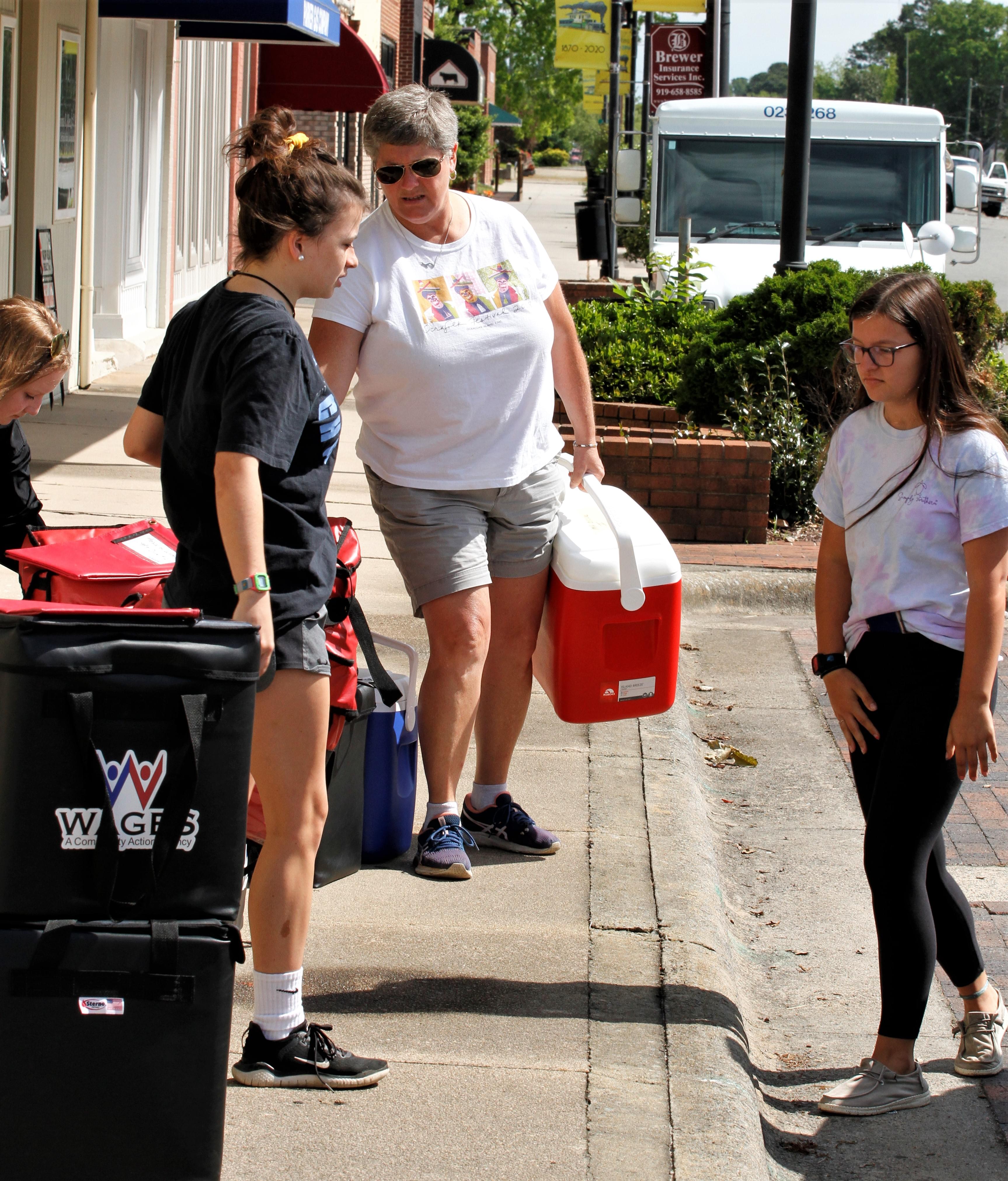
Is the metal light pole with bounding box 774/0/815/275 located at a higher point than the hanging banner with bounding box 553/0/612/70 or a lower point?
lower

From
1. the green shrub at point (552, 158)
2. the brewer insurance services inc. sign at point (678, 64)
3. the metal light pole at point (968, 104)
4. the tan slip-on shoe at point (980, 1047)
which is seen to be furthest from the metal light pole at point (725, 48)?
the metal light pole at point (968, 104)

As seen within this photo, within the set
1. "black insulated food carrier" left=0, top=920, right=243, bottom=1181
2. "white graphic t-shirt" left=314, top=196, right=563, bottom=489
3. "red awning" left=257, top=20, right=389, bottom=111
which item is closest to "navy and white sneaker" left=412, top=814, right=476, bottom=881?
"white graphic t-shirt" left=314, top=196, right=563, bottom=489

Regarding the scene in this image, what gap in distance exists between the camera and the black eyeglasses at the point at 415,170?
364cm

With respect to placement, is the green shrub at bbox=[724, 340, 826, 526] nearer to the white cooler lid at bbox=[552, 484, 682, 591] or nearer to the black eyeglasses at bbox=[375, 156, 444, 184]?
the white cooler lid at bbox=[552, 484, 682, 591]

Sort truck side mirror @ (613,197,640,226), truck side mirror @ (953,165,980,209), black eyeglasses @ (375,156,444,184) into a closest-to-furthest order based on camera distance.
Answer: black eyeglasses @ (375,156,444,184), truck side mirror @ (953,165,980,209), truck side mirror @ (613,197,640,226)

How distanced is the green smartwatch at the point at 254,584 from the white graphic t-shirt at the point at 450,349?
128cm

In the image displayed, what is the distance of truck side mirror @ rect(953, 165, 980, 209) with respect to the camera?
1210cm

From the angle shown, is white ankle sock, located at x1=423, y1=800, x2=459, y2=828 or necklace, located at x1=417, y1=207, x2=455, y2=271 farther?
white ankle sock, located at x1=423, y1=800, x2=459, y2=828

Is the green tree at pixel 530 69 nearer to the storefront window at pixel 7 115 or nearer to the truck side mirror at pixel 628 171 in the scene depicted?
the truck side mirror at pixel 628 171

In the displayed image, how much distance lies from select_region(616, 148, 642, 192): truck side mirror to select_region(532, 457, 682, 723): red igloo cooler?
940 centimetres

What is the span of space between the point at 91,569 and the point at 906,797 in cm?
181

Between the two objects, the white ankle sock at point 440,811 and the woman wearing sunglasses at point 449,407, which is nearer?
the woman wearing sunglasses at point 449,407

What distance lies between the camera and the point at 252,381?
2543 millimetres

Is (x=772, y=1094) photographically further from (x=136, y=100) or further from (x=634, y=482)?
(x=136, y=100)
